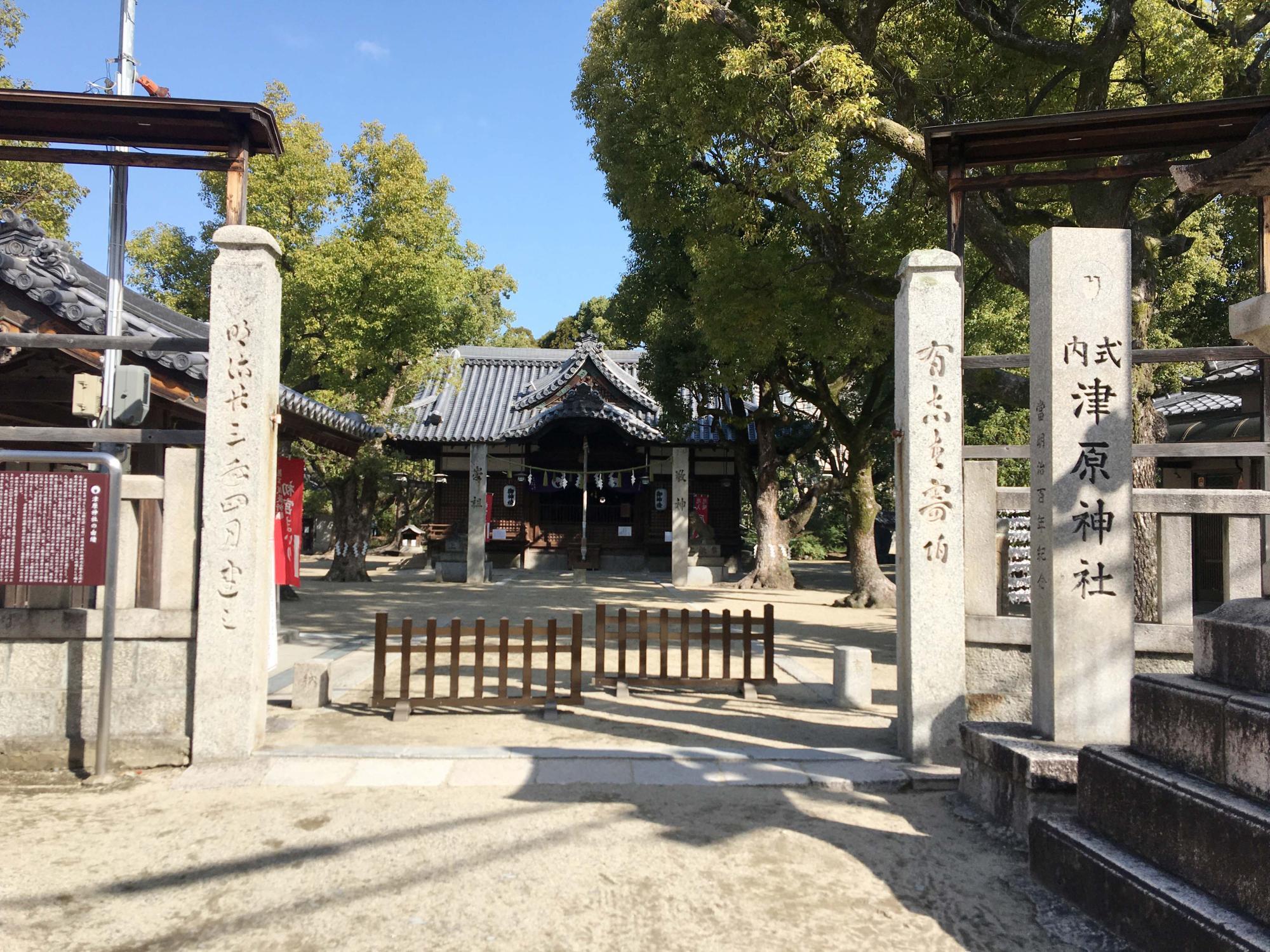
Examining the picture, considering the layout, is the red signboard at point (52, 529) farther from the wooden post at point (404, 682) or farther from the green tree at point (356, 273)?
the green tree at point (356, 273)

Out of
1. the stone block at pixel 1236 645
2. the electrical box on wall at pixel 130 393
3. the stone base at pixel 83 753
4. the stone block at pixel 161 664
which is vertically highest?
the electrical box on wall at pixel 130 393

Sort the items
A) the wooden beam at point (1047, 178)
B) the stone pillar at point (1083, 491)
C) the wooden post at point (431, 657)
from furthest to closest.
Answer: the wooden post at point (431, 657) → the wooden beam at point (1047, 178) → the stone pillar at point (1083, 491)

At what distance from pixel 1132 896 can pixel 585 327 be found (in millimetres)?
40912

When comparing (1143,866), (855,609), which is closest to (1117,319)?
(1143,866)

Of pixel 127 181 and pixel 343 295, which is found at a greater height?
pixel 343 295

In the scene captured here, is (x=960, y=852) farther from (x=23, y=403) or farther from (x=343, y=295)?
(x=343, y=295)

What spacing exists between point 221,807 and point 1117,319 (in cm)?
661

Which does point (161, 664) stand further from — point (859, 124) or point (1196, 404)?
point (1196, 404)

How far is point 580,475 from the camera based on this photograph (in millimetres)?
24844

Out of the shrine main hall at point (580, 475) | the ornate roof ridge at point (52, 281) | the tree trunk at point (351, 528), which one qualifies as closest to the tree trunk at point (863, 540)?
the shrine main hall at point (580, 475)

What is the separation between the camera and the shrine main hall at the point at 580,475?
24359 millimetres

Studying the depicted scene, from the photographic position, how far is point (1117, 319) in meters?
5.27

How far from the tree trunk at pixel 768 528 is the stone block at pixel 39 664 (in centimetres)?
1695

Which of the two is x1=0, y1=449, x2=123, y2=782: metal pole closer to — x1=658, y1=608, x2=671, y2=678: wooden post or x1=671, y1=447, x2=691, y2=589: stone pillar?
x1=658, y1=608, x2=671, y2=678: wooden post
